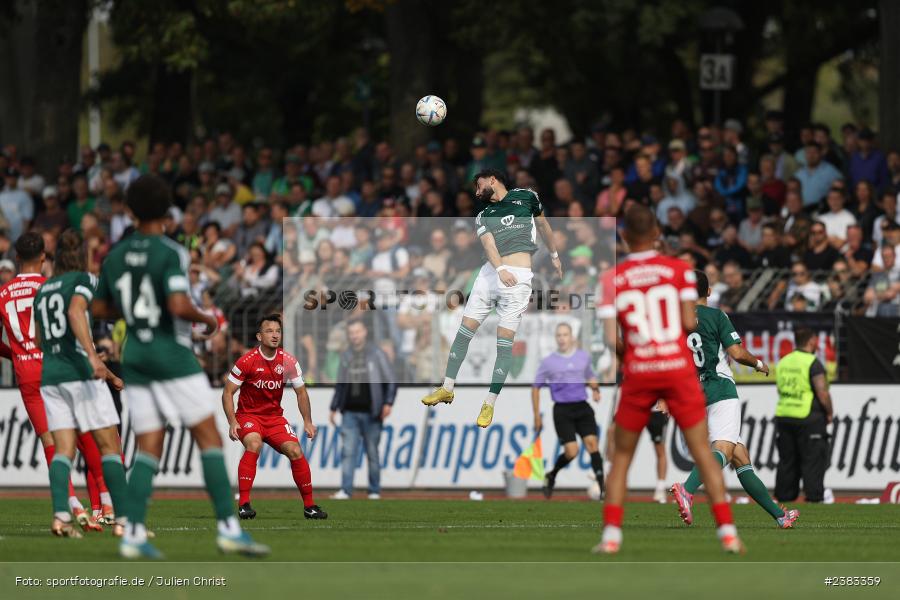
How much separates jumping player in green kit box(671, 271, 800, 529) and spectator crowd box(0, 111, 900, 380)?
632 cm

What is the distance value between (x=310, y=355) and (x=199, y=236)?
392 cm

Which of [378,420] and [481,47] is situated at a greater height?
[481,47]

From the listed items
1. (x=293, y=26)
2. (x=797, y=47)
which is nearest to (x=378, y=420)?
(x=293, y=26)

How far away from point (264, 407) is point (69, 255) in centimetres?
472

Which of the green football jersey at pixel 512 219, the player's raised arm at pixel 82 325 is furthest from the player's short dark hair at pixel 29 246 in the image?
the green football jersey at pixel 512 219

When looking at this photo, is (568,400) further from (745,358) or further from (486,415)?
(745,358)

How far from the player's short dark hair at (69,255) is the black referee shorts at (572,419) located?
969 cm

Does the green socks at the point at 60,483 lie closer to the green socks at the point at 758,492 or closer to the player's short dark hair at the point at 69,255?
the player's short dark hair at the point at 69,255

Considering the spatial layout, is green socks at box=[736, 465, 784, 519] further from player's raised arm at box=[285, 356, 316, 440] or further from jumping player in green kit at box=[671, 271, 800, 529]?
player's raised arm at box=[285, 356, 316, 440]

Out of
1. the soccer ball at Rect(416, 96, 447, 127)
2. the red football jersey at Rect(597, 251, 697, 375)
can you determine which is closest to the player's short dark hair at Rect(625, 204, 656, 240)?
the red football jersey at Rect(597, 251, 697, 375)

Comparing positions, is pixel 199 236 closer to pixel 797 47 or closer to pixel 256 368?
pixel 256 368

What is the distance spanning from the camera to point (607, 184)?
26.2 m

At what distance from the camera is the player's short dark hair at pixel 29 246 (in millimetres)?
13922

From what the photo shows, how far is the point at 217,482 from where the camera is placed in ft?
36.1
